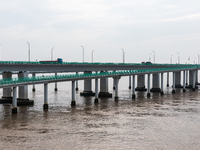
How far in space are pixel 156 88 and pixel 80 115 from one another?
61.6 m

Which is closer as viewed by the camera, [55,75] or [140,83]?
[55,75]

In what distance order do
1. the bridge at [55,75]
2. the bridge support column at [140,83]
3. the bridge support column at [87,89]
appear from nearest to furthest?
the bridge at [55,75] → the bridge support column at [87,89] → the bridge support column at [140,83]

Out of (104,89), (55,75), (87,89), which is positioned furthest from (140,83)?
(55,75)

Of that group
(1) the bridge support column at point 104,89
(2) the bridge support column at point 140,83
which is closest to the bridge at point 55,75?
(1) the bridge support column at point 104,89

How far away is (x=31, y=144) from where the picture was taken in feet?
115

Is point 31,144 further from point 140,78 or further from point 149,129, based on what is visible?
point 140,78

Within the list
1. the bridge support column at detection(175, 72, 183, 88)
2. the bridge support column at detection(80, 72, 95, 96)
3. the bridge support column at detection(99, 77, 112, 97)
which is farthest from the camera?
the bridge support column at detection(175, 72, 183, 88)

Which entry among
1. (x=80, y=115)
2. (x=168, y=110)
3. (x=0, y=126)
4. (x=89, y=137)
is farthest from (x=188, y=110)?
(x=0, y=126)

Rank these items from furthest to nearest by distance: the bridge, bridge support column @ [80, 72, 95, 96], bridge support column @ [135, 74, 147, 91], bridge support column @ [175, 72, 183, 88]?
bridge support column @ [175, 72, 183, 88] → bridge support column @ [135, 74, 147, 91] → bridge support column @ [80, 72, 95, 96] → the bridge

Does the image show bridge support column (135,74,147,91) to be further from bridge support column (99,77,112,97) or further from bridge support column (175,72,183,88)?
bridge support column (99,77,112,97)

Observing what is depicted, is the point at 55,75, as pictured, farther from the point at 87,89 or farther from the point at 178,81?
the point at 178,81

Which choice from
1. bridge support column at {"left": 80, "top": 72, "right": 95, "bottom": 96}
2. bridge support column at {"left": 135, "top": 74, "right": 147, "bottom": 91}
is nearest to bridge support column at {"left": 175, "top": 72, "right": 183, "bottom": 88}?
bridge support column at {"left": 135, "top": 74, "right": 147, "bottom": 91}

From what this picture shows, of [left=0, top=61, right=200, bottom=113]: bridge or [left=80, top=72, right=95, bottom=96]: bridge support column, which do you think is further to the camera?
[left=80, top=72, right=95, bottom=96]: bridge support column

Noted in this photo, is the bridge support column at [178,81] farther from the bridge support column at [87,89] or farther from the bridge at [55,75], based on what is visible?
the bridge support column at [87,89]
